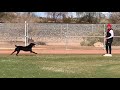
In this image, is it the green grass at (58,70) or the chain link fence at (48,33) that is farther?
the chain link fence at (48,33)

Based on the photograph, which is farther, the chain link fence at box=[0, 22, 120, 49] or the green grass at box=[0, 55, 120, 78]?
the chain link fence at box=[0, 22, 120, 49]

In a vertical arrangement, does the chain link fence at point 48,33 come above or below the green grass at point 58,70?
above

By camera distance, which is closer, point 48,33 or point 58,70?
point 58,70

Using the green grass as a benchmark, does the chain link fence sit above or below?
above

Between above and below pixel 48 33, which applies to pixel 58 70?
below
